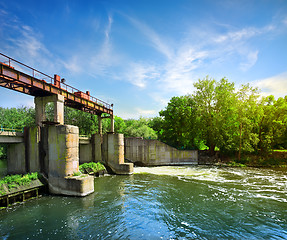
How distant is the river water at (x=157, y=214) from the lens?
990cm

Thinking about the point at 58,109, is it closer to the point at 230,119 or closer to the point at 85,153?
the point at 85,153

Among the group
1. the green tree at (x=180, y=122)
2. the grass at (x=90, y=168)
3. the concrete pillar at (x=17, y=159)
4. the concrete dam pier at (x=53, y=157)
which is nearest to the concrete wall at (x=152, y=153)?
the green tree at (x=180, y=122)

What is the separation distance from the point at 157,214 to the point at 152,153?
71.1ft

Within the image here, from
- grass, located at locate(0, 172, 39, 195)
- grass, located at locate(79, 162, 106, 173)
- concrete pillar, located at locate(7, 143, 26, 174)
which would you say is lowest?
grass, located at locate(79, 162, 106, 173)

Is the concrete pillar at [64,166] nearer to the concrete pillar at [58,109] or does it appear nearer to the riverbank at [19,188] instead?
the riverbank at [19,188]

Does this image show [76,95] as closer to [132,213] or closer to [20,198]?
[20,198]

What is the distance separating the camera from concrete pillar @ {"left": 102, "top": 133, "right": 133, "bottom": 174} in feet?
86.7

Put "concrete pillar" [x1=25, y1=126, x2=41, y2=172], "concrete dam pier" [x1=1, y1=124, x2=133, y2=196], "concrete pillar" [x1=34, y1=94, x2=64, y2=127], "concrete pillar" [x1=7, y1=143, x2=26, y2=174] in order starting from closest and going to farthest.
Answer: "concrete dam pier" [x1=1, y1=124, x2=133, y2=196] → "concrete pillar" [x1=25, y1=126, x2=41, y2=172] → "concrete pillar" [x1=7, y1=143, x2=26, y2=174] → "concrete pillar" [x1=34, y1=94, x2=64, y2=127]

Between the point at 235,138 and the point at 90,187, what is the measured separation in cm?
2771

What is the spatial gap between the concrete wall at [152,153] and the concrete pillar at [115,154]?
6.14 m

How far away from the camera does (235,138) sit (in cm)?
3297

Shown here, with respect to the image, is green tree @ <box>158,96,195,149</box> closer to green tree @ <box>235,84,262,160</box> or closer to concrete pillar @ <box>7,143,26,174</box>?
green tree @ <box>235,84,262,160</box>

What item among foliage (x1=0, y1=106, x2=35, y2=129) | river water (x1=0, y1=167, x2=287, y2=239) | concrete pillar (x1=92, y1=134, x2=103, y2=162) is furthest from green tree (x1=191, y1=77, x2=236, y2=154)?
foliage (x1=0, y1=106, x2=35, y2=129)

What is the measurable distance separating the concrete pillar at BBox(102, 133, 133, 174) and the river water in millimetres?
7670
